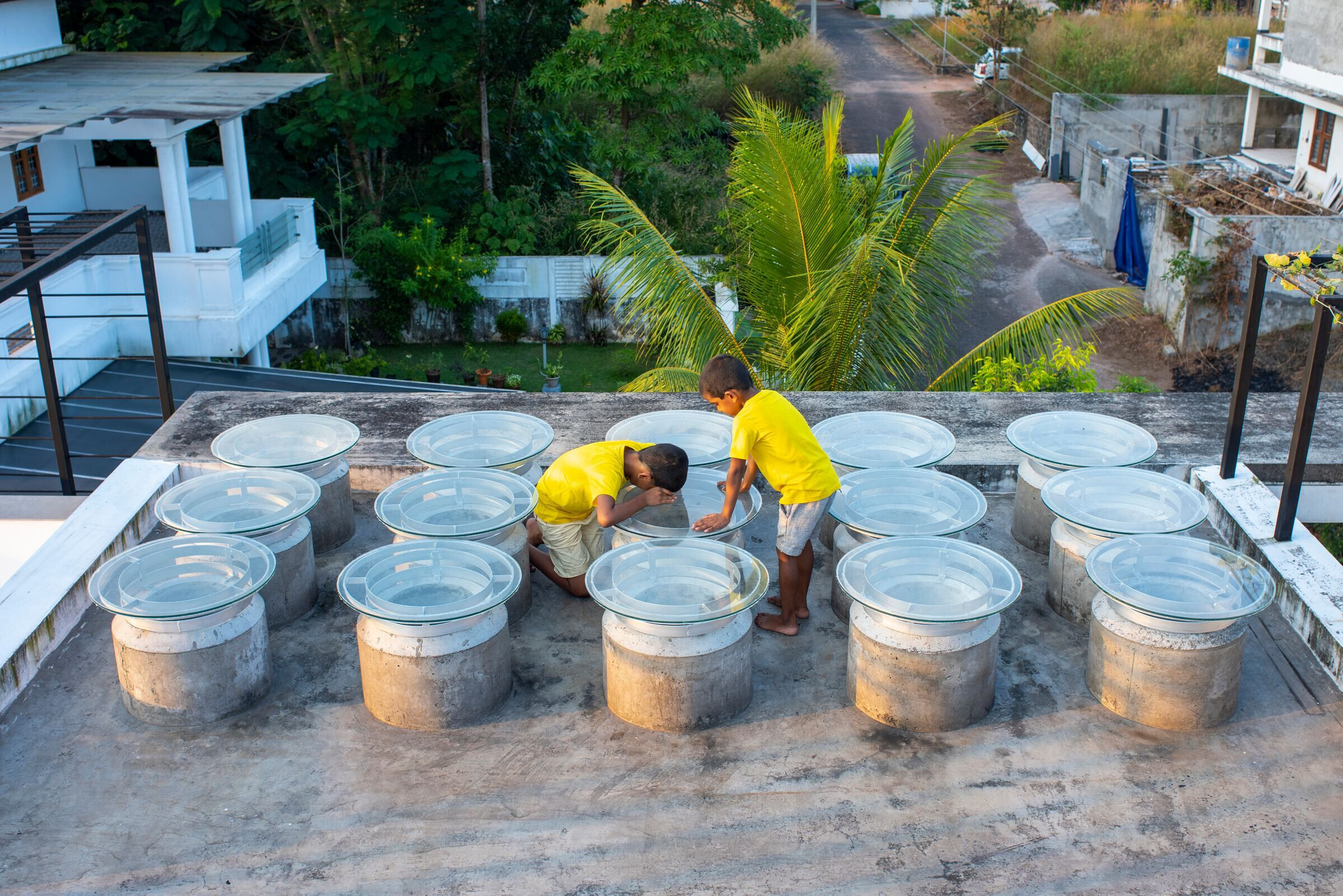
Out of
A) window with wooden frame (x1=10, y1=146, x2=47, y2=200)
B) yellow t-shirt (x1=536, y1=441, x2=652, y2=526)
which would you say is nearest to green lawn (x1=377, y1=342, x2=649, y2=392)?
window with wooden frame (x1=10, y1=146, x2=47, y2=200)

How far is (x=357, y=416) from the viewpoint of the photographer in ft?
25.5

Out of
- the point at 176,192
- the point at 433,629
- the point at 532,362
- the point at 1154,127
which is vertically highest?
the point at 176,192

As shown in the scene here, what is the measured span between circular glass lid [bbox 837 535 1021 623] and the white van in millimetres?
35060

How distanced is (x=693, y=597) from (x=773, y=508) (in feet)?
6.63

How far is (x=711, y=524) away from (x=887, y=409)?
9.15 feet

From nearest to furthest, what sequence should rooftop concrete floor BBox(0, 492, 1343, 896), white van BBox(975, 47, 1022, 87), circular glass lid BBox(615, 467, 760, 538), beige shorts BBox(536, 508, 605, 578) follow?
rooftop concrete floor BBox(0, 492, 1343, 896)
circular glass lid BBox(615, 467, 760, 538)
beige shorts BBox(536, 508, 605, 578)
white van BBox(975, 47, 1022, 87)

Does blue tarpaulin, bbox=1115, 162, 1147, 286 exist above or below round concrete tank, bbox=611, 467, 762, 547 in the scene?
below

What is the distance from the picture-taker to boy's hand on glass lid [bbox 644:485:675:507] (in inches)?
220

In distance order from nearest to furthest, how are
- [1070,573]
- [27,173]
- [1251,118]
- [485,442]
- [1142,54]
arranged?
1. [1070,573]
2. [485,442]
3. [27,173]
4. [1251,118]
5. [1142,54]

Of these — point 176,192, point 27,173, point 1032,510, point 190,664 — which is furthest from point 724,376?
point 27,173

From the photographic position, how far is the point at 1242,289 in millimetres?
21031

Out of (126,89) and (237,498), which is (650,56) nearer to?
(126,89)

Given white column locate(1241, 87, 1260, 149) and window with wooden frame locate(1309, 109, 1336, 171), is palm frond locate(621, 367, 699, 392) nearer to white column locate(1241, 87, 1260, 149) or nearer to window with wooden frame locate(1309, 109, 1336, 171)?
window with wooden frame locate(1309, 109, 1336, 171)

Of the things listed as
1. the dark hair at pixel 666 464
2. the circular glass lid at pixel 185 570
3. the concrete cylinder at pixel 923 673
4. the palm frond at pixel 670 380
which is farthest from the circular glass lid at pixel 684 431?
the palm frond at pixel 670 380
